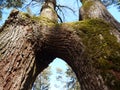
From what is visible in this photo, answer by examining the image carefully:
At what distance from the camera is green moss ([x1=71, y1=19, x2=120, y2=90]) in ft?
10.4

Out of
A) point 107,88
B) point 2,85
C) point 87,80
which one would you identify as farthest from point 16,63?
point 107,88

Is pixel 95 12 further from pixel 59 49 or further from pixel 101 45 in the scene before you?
pixel 101 45

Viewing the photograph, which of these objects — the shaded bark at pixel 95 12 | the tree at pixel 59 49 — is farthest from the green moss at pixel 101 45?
the shaded bark at pixel 95 12

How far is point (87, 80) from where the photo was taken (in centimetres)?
327

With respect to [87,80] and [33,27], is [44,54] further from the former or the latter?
[87,80]

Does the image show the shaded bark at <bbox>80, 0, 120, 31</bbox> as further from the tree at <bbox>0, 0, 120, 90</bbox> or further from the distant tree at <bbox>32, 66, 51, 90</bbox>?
the distant tree at <bbox>32, 66, 51, 90</bbox>

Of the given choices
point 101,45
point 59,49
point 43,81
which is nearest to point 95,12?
point 59,49

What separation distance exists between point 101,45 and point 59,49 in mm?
834

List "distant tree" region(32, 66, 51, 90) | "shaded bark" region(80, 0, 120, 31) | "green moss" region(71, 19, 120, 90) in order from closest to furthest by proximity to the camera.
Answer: "green moss" region(71, 19, 120, 90) < "shaded bark" region(80, 0, 120, 31) < "distant tree" region(32, 66, 51, 90)

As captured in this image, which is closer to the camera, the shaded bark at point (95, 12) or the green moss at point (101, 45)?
the green moss at point (101, 45)

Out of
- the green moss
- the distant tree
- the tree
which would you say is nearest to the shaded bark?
the tree

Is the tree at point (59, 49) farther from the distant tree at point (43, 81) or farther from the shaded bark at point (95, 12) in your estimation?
Answer: the distant tree at point (43, 81)

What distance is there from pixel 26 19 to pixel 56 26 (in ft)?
1.84

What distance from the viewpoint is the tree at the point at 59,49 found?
320 centimetres
